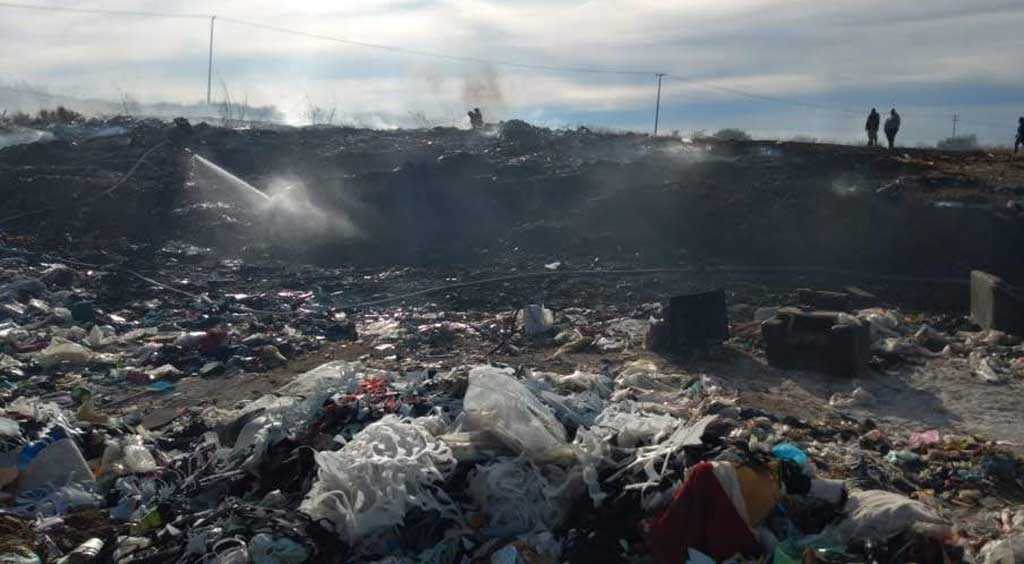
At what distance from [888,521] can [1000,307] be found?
5.16 m

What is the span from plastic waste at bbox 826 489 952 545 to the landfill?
1 centimetres

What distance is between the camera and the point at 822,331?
725cm

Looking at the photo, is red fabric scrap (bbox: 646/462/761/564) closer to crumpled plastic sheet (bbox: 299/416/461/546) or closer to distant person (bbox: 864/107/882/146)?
crumpled plastic sheet (bbox: 299/416/461/546)

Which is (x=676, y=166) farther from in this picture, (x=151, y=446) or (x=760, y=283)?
(x=151, y=446)

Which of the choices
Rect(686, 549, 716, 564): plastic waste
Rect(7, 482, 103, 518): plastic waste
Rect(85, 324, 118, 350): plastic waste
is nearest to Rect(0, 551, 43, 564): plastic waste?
Rect(7, 482, 103, 518): plastic waste

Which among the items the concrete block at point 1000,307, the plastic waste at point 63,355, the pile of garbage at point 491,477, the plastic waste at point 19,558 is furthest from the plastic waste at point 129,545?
the concrete block at point 1000,307

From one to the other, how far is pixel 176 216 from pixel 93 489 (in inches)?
413

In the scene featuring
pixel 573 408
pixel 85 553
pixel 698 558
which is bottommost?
pixel 85 553

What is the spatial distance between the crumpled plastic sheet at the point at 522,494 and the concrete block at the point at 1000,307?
576 centimetres

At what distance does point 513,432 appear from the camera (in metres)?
4.40

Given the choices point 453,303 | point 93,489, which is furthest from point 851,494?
point 453,303

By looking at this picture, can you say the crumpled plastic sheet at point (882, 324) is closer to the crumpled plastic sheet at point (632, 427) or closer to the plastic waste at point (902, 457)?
the plastic waste at point (902, 457)

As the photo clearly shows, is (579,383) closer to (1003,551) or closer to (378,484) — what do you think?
(378,484)

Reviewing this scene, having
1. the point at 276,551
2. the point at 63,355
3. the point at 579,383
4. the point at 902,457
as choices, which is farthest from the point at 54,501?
the point at 902,457
